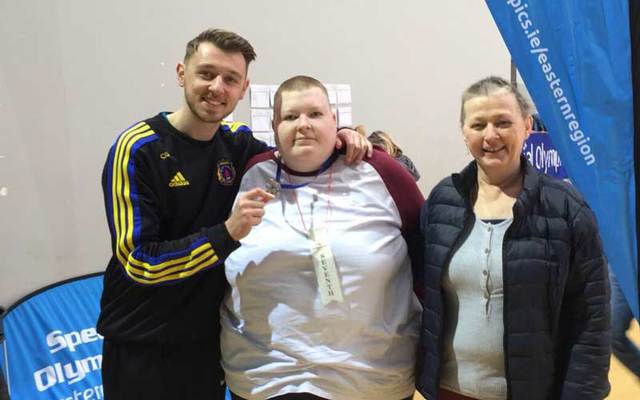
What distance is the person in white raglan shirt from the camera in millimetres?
1441

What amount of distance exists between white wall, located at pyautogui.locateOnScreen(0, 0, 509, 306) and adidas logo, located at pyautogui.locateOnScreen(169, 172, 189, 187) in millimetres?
1924

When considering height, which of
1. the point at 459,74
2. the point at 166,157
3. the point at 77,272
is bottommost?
the point at 77,272

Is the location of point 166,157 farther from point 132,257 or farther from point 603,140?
point 603,140

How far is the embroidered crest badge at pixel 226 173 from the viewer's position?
5.46 feet

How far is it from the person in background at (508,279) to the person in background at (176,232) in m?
0.38

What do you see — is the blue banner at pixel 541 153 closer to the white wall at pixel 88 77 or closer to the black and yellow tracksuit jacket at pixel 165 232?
the white wall at pixel 88 77

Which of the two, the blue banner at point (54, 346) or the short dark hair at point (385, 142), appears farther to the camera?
the short dark hair at point (385, 142)

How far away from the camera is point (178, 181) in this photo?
1573 mm

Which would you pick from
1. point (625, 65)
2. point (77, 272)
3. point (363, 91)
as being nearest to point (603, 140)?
point (625, 65)

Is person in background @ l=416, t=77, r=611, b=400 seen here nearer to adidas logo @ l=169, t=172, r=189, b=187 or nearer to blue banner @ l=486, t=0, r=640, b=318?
blue banner @ l=486, t=0, r=640, b=318

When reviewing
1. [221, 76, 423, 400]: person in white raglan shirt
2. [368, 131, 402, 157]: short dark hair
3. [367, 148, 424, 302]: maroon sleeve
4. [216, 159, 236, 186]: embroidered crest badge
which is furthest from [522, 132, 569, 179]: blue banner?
[216, 159, 236, 186]: embroidered crest badge

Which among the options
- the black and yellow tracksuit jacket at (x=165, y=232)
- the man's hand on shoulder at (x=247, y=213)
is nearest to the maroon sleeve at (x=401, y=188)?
the man's hand on shoulder at (x=247, y=213)

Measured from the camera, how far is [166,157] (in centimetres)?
A: 156

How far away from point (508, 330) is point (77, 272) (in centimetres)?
276
